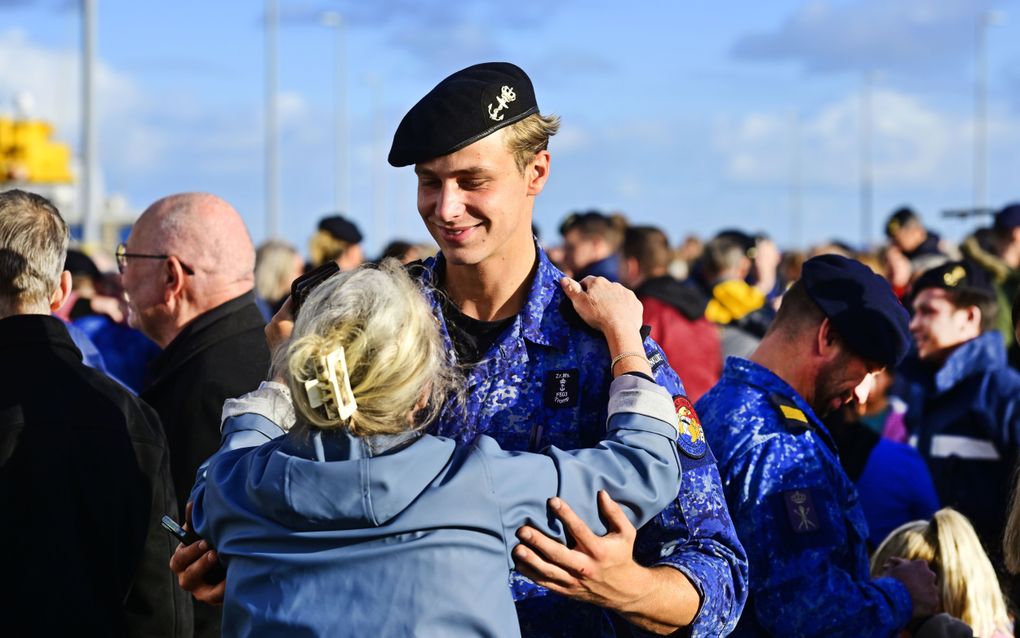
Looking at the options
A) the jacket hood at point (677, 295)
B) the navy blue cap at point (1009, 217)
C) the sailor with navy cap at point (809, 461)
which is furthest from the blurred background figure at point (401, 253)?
the navy blue cap at point (1009, 217)

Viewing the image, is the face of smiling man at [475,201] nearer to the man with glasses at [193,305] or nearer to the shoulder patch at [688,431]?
the shoulder patch at [688,431]

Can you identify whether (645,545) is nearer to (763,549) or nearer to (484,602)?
(484,602)

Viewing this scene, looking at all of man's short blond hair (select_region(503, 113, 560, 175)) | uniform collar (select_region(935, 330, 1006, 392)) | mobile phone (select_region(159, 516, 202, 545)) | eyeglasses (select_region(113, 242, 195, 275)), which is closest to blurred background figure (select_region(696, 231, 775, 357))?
uniform collar (select_region(935, 330, 1006, 392))

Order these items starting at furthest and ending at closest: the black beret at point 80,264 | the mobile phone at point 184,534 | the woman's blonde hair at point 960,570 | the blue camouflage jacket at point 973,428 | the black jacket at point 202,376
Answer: the black beret at point 80,264 < the blue camouflage jacket at point 973,428 < the black jacket at point 202,376 < the woman's blonde hair at point 960,570 < the mobile phone at point 184,534

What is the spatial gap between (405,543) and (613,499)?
452 millimetres

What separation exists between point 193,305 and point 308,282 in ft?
6.51

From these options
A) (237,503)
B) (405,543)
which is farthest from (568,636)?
(237,503)

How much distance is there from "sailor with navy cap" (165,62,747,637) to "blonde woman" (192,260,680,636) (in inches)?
9.9

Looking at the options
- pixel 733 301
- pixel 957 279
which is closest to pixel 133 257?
pixel 957 279

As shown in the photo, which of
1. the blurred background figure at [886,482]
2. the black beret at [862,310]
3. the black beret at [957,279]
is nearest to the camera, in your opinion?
the black beret at [862,310]

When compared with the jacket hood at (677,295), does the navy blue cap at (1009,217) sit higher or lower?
higher

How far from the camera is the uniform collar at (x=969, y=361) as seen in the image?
19.9ft

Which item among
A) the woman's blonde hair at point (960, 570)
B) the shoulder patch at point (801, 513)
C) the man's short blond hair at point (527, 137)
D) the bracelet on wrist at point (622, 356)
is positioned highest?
the man's short blond hair at point (527, 137)

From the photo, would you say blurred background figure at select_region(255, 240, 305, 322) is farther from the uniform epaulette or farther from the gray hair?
the uniform epaulette
